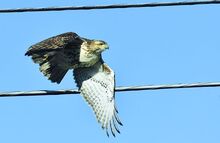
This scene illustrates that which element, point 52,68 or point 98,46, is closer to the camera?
point 52,68

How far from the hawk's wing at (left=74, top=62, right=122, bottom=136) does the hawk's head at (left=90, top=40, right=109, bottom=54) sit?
19cm

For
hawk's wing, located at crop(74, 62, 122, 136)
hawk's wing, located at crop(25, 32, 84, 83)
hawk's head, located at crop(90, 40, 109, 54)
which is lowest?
hawk's wing, located at crop(74, 62, 122, 136)

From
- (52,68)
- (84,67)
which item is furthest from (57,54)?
(84,67)

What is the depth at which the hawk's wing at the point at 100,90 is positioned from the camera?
12.3 m

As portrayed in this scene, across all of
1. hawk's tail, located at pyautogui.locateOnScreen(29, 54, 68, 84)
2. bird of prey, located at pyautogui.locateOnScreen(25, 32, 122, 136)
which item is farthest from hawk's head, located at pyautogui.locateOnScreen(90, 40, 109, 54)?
hawk's tail, located at pyautogui.locateOnScreen(29, 54, 68, 84)

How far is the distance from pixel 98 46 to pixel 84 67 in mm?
345

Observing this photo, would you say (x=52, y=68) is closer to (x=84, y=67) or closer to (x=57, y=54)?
(x=57, y=54)

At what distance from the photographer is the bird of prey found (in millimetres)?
12094

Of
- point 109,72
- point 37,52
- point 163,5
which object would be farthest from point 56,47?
point 163,5

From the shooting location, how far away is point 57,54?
1240 cm

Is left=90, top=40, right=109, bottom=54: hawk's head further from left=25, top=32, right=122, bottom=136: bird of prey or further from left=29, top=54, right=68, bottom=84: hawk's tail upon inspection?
left=29, top=54, right=68, bottom=84: hawk's tail

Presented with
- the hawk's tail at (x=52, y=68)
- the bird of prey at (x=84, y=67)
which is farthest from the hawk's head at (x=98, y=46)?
the hawk's tail at (x=52, y=68)

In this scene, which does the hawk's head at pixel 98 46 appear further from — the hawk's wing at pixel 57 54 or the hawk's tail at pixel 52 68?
the hawk's tail at pixel 52 68

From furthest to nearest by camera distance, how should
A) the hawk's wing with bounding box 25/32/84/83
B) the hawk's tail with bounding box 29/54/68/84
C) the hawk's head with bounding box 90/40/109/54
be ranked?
the hawk's head with bounding box 90/40/109/54 < the hawk's tail with bounding box 29/54/68/84 < the hawk's wing with bounding box 25/32/84/83
